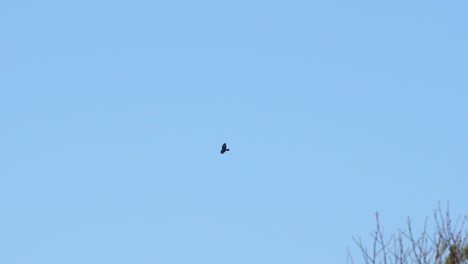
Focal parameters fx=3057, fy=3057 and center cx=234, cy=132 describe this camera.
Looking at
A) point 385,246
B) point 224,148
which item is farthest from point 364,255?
point 224,148

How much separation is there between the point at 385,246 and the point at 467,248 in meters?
2.06

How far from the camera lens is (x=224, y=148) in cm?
7356

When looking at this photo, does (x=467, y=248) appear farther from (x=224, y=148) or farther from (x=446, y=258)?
(x=224, y=148)

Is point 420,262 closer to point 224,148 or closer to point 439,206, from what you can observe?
point 439,206

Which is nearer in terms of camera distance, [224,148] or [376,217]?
[376,217]

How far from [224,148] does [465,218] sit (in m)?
14.2

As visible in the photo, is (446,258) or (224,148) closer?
(446,258)

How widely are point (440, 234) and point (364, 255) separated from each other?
1.53 meters

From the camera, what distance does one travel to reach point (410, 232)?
59.7m

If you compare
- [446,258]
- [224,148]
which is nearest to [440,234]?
[446,258]

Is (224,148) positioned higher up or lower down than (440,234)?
higher up

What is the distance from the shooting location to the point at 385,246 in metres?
59.2

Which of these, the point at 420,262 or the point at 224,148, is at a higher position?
the point at 224,148

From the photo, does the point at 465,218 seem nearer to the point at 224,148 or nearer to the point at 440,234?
the point at 440,234
